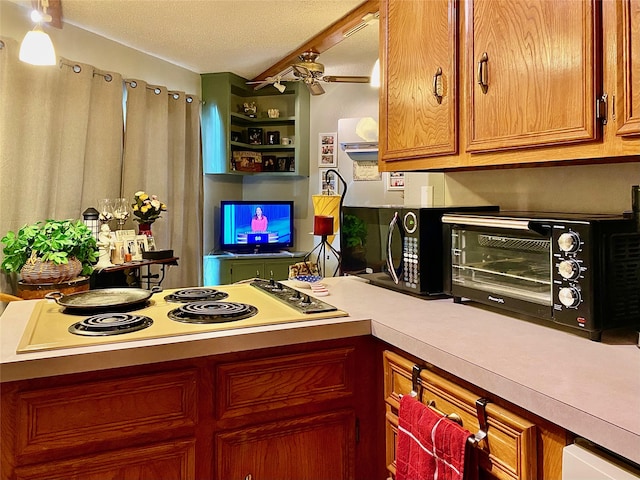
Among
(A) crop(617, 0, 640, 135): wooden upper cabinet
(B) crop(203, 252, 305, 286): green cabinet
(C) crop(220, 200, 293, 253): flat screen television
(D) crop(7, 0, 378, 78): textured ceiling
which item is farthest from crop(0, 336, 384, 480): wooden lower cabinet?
(C) crop(220, 200, 293, 253): flat screen television

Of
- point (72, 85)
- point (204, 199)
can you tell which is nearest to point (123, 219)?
point (72, 85)

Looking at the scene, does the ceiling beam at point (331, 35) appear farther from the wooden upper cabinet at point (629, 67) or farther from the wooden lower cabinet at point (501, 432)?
the wooden lower cabinet at point (501, 432)

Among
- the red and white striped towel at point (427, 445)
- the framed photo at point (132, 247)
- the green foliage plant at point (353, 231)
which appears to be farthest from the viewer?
the framed photo at point (132, 247)

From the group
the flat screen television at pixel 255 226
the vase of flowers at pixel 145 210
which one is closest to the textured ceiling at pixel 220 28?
the vase of flowers at pixel 145 210

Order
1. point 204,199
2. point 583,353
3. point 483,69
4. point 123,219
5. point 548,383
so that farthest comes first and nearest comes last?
point 204,199 < point 123,219 < point 483,69 < point 583,353 < point 548,383

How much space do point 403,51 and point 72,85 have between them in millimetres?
2558

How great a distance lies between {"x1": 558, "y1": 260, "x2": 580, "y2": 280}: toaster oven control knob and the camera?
46.1 inches

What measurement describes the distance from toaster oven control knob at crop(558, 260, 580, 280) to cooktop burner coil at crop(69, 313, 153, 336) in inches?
41.5

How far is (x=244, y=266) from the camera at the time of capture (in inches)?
182

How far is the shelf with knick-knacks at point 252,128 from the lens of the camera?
471 centimetres

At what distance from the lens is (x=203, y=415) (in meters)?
1.24

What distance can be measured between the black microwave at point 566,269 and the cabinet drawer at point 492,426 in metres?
0.34

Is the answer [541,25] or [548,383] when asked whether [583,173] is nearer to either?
[541,25]

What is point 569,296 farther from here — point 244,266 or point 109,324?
point 244,266
